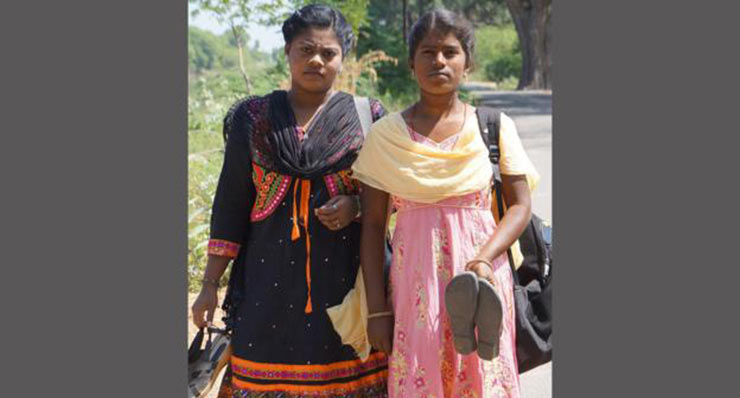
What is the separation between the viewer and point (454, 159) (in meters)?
→ 2.99

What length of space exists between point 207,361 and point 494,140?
148 cm

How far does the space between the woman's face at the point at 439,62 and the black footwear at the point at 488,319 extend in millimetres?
704

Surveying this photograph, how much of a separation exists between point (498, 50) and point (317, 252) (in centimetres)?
3583

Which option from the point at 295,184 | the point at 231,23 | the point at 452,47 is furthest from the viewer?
the point at 231,23

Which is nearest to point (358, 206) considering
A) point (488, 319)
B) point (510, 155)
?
point (510, 155)

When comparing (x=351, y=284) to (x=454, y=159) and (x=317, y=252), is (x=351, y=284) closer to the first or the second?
(x=317, y=252)

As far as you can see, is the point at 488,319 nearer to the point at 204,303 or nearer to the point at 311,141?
the point at 311,141

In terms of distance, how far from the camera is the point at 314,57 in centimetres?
317

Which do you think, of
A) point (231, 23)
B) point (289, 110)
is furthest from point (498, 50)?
point (289, 110)

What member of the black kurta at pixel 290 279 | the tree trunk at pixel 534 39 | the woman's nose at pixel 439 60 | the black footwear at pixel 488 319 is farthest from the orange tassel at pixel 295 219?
the tree trunk at pixel 534 39

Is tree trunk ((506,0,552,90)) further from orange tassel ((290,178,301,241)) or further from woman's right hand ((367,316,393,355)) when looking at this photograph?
woman's right hand ((367,316,393,355))

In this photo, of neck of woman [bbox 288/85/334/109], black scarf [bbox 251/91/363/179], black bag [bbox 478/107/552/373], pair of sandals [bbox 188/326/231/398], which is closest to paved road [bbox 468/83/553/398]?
black bag [bbox 478/107/552/373]

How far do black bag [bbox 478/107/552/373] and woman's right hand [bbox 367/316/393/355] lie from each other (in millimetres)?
476

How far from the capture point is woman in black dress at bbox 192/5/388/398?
3203 mm
